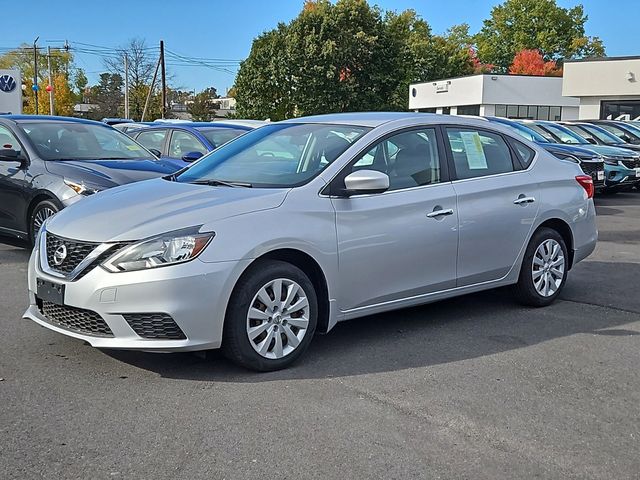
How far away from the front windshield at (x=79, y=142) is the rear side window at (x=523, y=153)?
454 cm

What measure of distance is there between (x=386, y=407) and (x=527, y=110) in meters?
48.0

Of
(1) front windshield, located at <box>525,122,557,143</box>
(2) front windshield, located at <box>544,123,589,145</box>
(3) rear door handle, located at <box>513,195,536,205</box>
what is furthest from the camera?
(2) front windshield, located at <box>544,123,589,145</box>

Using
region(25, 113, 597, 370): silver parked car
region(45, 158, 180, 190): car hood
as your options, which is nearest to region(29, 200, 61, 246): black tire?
region(45, 158, 180, 190): car hood

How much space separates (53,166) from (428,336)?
15.1 feet

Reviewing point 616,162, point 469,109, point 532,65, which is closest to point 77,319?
point 616,162

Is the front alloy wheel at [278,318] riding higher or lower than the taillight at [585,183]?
lower

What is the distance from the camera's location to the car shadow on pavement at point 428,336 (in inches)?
190

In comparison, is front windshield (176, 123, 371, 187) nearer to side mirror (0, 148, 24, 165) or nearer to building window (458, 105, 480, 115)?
side mirror (0, 148, 24, 165)

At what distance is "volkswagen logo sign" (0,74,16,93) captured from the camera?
28.4 m

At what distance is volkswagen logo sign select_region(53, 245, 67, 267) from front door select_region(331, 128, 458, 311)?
1738 mm

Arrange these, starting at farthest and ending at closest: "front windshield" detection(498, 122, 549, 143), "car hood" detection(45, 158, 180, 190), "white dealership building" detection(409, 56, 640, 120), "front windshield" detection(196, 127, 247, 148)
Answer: "white dealership building" detection(409, 56, 640, 120)
"front windshield" detection(498, 122, 549, 143)
"front windshield" detection(196, 127, 247, 148)
"car hood" detection(45, 158, 180, 190)

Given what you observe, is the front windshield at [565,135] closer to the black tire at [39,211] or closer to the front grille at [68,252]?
the black tire at [39,211]

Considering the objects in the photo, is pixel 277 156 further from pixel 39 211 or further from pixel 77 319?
pixel 39 211

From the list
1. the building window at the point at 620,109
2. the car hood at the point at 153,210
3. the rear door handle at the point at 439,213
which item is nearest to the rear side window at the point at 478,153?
the rear door handle at the point at 439,213
